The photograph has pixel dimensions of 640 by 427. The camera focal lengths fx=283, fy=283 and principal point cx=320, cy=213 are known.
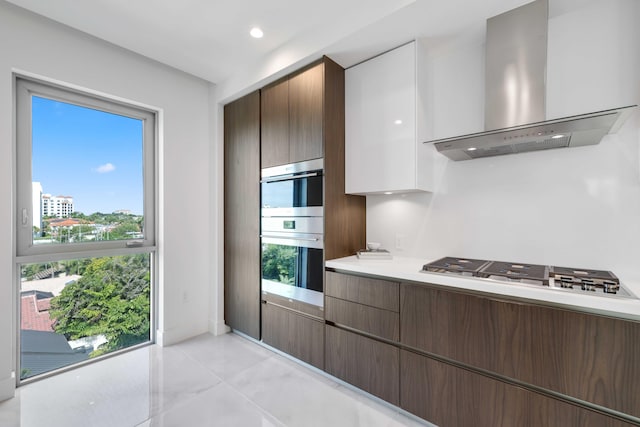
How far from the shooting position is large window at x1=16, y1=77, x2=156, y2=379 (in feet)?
7.09

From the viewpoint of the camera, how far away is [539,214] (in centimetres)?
177

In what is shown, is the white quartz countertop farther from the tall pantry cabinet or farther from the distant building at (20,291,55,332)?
the distant building at (20,291,55,332)

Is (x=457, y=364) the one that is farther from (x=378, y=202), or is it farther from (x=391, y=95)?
(x=391, y=95)

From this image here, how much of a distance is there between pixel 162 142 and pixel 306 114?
1502mm

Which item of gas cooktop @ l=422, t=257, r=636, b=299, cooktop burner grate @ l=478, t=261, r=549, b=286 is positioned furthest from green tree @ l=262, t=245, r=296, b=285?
cooktop burner grate @ l=478, t=261, r=549, b=286

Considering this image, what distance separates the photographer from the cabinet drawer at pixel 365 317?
1799mm

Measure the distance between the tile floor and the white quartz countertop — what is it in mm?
893

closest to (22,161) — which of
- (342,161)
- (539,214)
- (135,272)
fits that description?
(135,272)

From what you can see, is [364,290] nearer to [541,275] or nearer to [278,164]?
[541,275]

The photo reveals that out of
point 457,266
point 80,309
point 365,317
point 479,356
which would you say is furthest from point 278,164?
point 80,309

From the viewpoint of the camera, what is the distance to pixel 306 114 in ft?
7.47

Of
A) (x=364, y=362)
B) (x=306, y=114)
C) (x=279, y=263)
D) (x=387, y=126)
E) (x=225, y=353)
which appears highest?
(x=306, y=114)

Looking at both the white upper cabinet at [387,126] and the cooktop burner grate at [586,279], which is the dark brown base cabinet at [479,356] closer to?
the cooktop burner grate at [586,279]

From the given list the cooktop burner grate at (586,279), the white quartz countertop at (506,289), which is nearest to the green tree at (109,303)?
the white quartz countertop at (506,289)
